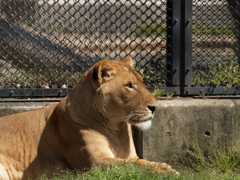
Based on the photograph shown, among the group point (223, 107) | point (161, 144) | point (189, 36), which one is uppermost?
point (189, 36)

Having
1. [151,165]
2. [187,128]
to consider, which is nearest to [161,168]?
[151,165]

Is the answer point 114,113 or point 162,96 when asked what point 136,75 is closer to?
point 114,113

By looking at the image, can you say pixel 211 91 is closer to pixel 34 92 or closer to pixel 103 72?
pixel 103 72

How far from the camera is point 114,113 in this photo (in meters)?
5.00

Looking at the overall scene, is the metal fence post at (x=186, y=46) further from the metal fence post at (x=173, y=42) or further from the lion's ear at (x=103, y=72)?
the lion's ear at (x=103, y=72)

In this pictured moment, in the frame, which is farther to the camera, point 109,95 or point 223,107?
point 223,107

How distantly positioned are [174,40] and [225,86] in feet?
2.85

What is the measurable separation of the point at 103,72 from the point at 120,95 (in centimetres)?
28

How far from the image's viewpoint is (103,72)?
4.98m

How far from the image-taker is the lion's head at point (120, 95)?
16.1ft

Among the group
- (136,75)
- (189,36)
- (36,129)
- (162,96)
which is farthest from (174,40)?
(36,129)

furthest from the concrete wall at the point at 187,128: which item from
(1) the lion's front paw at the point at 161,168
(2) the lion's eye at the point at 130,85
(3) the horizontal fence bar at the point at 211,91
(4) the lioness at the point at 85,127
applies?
(1) the lion's front paw at the point at 161,168

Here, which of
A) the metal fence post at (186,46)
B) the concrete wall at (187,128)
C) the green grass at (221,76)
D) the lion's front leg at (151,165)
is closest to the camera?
the lion's front leg at (151,165)

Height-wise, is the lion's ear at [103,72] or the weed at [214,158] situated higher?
the lion's ear at [103,72]
